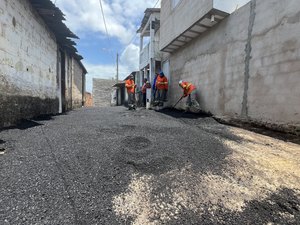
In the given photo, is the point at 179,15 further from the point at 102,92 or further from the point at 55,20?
the point at 102,92

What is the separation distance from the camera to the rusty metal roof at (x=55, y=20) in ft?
20.3

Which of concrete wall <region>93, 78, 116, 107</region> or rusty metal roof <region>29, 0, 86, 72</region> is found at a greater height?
rusty metal roof <region>29, 0, 86, 72</region>

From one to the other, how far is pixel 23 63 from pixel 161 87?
20.6 ft

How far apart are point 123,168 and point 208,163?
1.17 m

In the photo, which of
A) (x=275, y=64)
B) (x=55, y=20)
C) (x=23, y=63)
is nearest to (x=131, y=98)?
(x=55, y=20)

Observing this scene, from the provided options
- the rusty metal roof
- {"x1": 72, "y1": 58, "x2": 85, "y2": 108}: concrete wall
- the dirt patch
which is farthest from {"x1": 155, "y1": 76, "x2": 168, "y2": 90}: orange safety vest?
the dirt patch

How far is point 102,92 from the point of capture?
3322 cm

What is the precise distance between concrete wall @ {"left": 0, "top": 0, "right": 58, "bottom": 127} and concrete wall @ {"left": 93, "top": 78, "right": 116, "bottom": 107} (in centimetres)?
2440

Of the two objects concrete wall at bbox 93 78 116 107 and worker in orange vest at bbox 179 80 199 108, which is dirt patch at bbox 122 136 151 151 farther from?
concrete wall at bbox 93 78 116 107

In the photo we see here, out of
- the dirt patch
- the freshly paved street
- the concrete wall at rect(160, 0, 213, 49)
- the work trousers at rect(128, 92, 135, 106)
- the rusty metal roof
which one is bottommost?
the freshly paved street

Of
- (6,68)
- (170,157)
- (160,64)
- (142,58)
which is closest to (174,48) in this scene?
(160,64)

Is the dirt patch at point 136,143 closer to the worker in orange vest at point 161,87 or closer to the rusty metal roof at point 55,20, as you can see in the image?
the rusty metal roof at point 55,20

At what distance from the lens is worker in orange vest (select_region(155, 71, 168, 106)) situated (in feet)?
34.4

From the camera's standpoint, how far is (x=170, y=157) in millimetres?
3068
